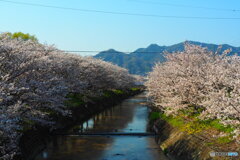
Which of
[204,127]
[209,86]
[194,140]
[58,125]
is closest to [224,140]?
[194,140]

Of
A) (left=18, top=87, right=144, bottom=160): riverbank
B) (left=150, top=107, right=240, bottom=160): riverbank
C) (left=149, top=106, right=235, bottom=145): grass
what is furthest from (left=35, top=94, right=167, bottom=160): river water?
(left=149, top=106, right=235, bottom=145): grass

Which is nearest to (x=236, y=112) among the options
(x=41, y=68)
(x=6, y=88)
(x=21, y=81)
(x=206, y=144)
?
(x=206, y=144)

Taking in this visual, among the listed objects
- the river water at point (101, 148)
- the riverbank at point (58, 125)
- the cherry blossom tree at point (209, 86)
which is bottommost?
the river water at point (101, 148)

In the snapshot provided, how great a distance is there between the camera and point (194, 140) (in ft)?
62.0

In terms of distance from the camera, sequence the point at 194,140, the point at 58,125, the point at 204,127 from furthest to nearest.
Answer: the point at 58,125
the point at 204,127
the point at 194,140

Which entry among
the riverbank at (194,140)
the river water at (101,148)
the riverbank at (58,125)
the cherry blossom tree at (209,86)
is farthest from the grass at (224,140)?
the riverbank at (58,125)

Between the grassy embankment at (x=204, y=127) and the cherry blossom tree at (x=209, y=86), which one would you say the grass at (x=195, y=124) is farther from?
the cherry blossom tree at (x=209, y=86)

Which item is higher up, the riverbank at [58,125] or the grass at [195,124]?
the grass at [195,124]

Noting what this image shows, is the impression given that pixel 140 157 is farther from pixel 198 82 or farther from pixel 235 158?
pixel 235 158

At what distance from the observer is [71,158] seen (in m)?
21.1

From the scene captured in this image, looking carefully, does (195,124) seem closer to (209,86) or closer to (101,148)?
(209,86)

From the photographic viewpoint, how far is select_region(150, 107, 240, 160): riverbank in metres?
16.1

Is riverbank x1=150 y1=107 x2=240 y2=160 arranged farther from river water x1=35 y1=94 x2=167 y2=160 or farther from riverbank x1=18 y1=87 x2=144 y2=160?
riverbank x1=18 y1=87 x2=144 y2=160

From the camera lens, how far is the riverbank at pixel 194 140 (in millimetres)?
16094
